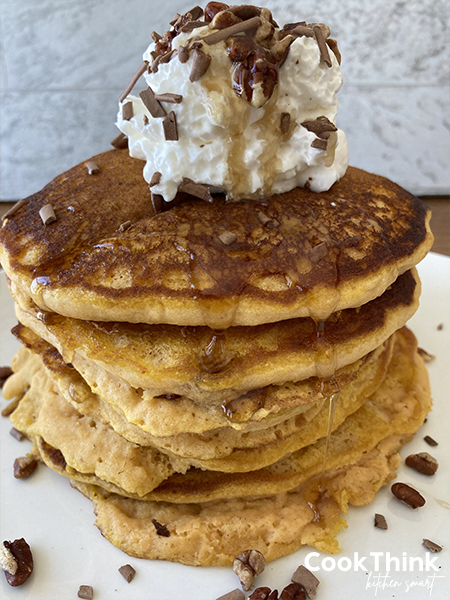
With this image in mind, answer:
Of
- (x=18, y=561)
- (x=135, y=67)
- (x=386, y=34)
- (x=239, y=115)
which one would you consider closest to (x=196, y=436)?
(x=18, y=561)

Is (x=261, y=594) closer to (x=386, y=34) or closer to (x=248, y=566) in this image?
(x=248, y=566)

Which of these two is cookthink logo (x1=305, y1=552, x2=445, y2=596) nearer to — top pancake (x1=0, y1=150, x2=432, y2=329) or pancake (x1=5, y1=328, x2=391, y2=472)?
pancake (x1=5, y1=328, x2=391, y2=472)

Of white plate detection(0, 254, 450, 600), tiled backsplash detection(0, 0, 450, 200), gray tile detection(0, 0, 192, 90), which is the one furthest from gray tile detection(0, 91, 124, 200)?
white plate detection(0, 254, 450, 600)

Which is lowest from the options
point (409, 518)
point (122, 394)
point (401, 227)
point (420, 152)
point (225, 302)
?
point (420, 152)

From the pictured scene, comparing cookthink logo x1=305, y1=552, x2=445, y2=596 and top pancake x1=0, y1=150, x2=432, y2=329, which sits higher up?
top pancake x1=0, y1=150, x2=432, y2=329

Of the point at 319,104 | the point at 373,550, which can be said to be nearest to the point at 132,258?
the point at 319,104

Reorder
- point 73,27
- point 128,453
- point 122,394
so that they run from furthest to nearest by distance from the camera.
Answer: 1. point 73,27
2. point 128,453
3. point 122,394

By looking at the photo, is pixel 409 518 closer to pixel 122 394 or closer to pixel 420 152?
pixel 122 394

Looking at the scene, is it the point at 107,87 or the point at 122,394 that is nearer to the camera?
the point at 122,394
